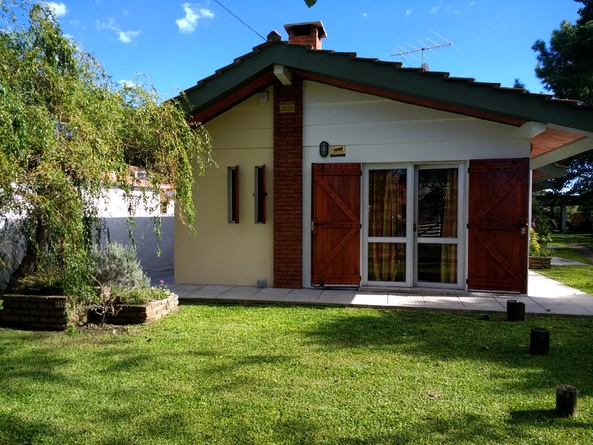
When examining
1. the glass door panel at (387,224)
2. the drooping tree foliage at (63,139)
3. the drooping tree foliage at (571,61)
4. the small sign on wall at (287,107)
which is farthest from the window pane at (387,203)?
the drooping tree foliage at (571,61)

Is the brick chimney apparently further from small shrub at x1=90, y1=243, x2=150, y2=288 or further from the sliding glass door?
small shrub at x1=90, y1=243, x2=150, y2=288

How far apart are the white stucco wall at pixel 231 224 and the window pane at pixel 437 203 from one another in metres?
2.61

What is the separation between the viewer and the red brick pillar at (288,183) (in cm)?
730

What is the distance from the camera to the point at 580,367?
3715mm

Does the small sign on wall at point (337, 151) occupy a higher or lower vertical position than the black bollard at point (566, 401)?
higher

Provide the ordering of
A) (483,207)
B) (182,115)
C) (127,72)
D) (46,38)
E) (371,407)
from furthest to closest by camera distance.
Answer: (483,207), (182,115), (127,72), (46,38), (371,407)

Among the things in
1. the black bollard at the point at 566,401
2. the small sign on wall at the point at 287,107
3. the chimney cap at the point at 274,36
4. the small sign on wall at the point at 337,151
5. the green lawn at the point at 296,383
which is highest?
the chimney cap at the point at 274,36

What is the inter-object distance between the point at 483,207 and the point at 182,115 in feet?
15.6

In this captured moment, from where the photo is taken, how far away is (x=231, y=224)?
7625 mm

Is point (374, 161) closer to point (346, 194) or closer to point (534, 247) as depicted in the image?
point (346, 194)

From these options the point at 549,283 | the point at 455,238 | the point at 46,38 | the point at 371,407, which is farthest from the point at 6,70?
the point at 549,283

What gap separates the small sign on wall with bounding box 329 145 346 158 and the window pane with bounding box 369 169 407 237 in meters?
0.59

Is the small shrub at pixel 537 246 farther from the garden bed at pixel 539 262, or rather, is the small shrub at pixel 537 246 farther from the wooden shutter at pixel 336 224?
the wooden shutter at pixel 336 224

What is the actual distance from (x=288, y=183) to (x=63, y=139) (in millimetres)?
4040
